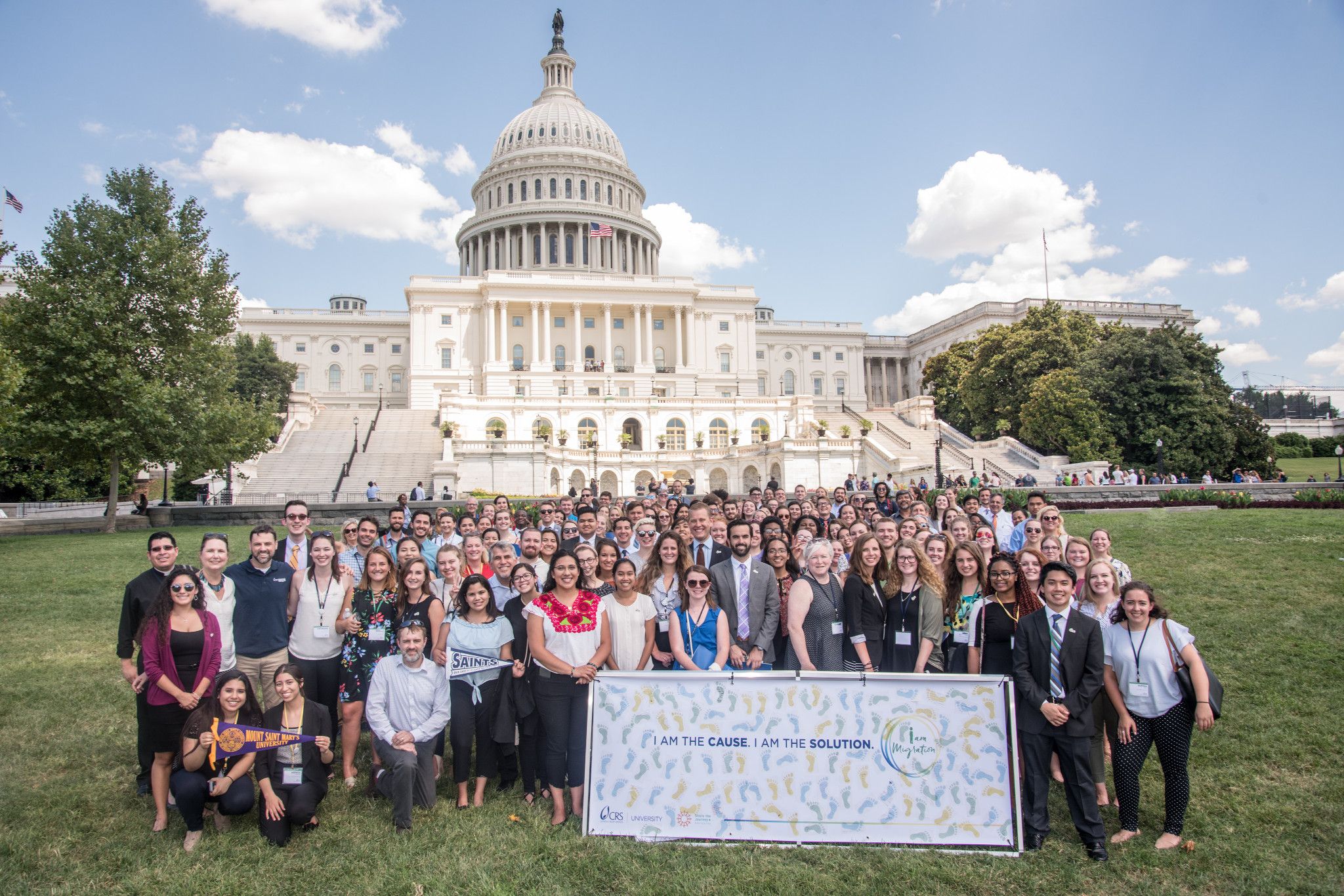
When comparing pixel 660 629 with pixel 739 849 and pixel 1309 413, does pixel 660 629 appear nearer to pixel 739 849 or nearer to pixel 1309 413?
pixel 739 849

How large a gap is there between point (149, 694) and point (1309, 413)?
449 ft

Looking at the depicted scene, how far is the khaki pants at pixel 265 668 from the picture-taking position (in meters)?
7.33

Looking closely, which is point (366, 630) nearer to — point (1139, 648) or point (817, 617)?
point (817, 617)

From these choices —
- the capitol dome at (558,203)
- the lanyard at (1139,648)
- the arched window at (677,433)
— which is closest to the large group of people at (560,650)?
the lanyard at (1139,648)

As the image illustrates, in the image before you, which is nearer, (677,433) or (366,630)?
(366,630)

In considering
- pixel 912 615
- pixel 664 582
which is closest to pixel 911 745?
pixel 912 615

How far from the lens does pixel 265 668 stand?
7.41m

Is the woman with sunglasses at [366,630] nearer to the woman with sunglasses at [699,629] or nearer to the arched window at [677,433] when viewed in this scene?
the woman with sunglasses at [699,629]

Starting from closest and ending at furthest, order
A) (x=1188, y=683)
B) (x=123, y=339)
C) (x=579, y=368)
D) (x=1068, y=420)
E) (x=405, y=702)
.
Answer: (x=1188, y=683) → (x=405, y=702) → (x=123, y=339) → (x=1068, y=420) → (x=579, y=368)

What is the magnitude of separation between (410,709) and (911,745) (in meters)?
4.02

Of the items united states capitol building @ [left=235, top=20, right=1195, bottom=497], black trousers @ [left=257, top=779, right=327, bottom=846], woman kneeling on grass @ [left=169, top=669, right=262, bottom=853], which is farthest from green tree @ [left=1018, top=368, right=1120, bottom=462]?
woman kneeling on grass @ [left=169, top=669, right=262, bottom=853]

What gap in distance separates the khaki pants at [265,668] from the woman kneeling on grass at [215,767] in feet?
2.57

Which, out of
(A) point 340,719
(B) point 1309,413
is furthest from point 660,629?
(B) point 1309,413

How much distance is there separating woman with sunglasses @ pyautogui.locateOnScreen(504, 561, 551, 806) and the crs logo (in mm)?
2844
